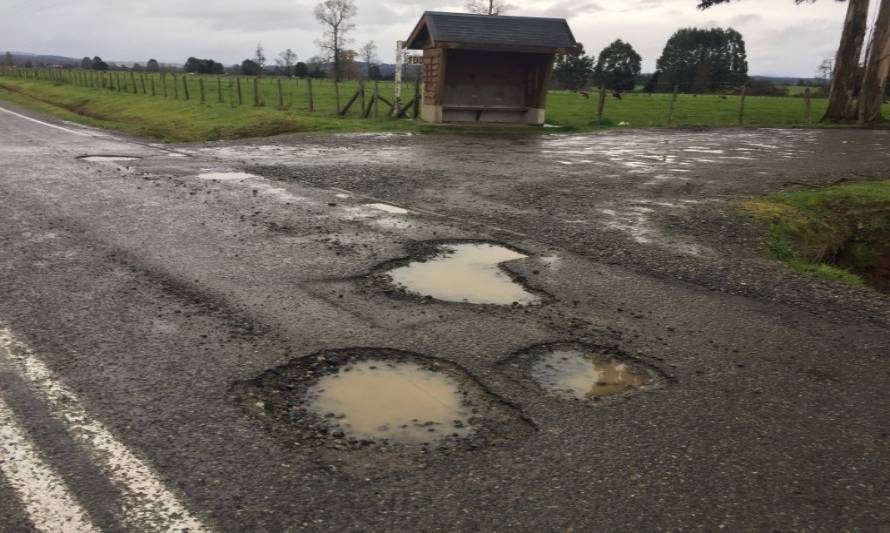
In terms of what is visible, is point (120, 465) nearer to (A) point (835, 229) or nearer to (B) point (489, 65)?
(A) point (835, 229)

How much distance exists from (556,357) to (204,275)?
9.83 feet

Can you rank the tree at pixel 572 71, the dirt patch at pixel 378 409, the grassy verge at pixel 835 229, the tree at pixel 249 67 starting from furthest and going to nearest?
the tree at pixel 249 67, the tree at pixel 572 71, the grassy verge at pixel 835 229, the dirt patch at pixel 378 409

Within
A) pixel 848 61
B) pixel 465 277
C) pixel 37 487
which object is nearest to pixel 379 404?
pixel 37 487

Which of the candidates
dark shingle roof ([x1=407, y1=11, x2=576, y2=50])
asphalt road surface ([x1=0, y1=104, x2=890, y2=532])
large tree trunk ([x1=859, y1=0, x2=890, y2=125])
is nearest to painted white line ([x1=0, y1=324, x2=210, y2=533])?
asphalt road surface ([x1=0, y1=104, x2=890, y2=532])

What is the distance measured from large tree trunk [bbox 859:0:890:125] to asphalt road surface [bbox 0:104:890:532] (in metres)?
20.3

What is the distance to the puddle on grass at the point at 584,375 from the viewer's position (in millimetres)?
3648

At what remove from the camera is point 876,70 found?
79.0ft

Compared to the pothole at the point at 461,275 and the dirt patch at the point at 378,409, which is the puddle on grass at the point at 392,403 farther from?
the pothole at the point at 461,275

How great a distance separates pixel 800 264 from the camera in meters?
6.50

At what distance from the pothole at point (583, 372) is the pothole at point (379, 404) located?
1.22 feet

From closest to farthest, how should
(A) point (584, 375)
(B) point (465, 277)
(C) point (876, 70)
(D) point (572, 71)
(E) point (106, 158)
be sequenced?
(A) point (584, 375), (B) point (465, 277), (E) point (106, 158), (C) point (876, 70), (D) point (572, 71)

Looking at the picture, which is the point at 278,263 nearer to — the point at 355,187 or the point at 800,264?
the point at 355,187

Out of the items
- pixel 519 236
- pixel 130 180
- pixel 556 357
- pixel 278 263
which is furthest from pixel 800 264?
pixel 130 180

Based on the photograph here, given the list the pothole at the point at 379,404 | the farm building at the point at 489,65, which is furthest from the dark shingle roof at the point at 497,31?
the pothole at the point at 379,404
